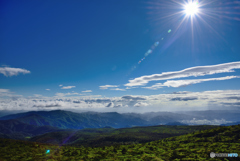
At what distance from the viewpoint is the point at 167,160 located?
62031 millimetres

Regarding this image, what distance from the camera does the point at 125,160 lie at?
6269 cm

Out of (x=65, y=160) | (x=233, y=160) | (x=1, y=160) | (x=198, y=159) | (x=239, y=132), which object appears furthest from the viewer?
(x=239, y=132)

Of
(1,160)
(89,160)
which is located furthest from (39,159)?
(89,160)

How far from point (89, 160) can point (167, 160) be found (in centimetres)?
3962

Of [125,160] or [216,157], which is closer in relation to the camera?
[216,157]

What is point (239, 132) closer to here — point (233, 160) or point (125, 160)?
point (233, 160)

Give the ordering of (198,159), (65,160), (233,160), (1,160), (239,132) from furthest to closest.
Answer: (239,132) < (65,160) < (1,160) < (198,159) < (233,160)

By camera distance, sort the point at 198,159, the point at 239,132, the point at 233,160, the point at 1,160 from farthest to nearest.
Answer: the point at 239,132, the point at 1,160, the point at 198,159, the point at 233,160

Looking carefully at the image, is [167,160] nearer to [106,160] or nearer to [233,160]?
[233,160]

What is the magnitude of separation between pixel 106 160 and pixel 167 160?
30.5 meters

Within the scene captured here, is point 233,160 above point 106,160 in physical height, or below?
above

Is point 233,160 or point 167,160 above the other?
point 233,160

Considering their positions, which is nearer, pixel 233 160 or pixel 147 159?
pixel 233 160

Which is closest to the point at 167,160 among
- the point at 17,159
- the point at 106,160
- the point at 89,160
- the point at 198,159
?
the point at 198,159
